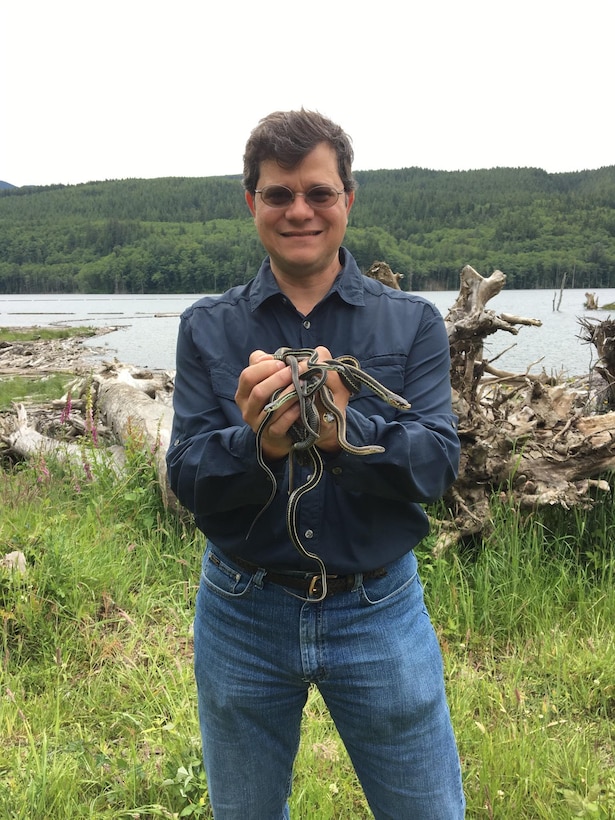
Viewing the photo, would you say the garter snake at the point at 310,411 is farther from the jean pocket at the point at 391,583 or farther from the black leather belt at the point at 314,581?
the jean pocket at the point at 391,583

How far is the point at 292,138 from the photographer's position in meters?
2.02

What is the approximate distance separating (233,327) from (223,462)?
21.9 inches

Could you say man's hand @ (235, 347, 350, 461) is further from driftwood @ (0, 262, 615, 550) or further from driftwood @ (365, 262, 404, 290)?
driftwood @ (365, 262, 404, 290)

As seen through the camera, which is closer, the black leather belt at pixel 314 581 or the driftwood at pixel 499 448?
the black leather belt at pixel 314 581

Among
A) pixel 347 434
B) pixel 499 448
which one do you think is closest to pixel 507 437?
pixel 499 448

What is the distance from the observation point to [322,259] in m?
2.15

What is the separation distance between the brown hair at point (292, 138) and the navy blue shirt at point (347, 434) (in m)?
0.37

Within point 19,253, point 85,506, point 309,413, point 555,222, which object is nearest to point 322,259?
point 309,413

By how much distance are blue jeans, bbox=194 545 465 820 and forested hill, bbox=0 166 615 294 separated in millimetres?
67219

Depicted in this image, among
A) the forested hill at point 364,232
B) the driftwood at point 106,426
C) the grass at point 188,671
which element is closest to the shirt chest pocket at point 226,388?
the grass at point 188,671

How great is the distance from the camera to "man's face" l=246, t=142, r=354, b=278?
2.05m


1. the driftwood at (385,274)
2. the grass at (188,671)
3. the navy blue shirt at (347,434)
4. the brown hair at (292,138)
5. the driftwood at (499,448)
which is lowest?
the grass at (188,671)

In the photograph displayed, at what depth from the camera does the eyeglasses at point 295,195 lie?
2066 millimetres

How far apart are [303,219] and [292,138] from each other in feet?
0.85
